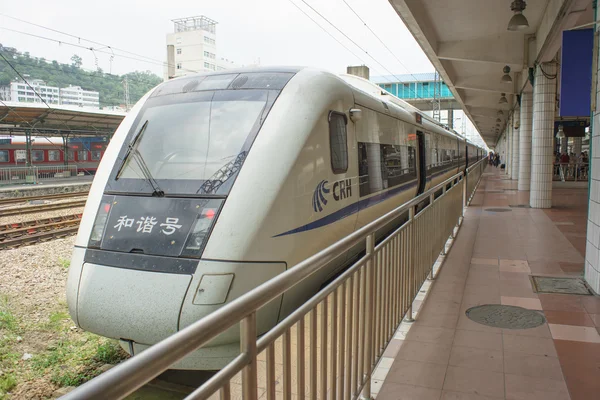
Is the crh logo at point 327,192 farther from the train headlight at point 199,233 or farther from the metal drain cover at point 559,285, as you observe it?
the metal drain cover at point 559,285

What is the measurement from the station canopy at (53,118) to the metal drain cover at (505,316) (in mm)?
19932

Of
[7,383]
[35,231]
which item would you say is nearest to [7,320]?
[7,383]

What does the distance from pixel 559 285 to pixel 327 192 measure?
2963mm

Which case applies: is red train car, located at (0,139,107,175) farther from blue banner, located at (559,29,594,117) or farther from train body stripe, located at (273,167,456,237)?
blue banner, located at (559,29,594,117)

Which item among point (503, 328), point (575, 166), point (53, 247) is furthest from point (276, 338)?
point (575, 166)

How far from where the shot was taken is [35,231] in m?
12.0

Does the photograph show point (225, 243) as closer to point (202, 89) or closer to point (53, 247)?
point (202, 89)

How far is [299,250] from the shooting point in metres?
4.42

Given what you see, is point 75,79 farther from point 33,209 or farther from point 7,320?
point 7,320

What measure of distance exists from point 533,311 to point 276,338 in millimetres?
3830

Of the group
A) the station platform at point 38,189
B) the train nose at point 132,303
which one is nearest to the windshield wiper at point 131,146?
the train nose at point 132,303

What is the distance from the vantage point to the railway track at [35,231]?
10573mm

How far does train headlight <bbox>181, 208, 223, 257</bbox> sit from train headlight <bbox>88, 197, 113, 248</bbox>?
36.3 inches

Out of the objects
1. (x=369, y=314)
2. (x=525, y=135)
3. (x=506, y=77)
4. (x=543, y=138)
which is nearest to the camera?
(x=369, y=314)
